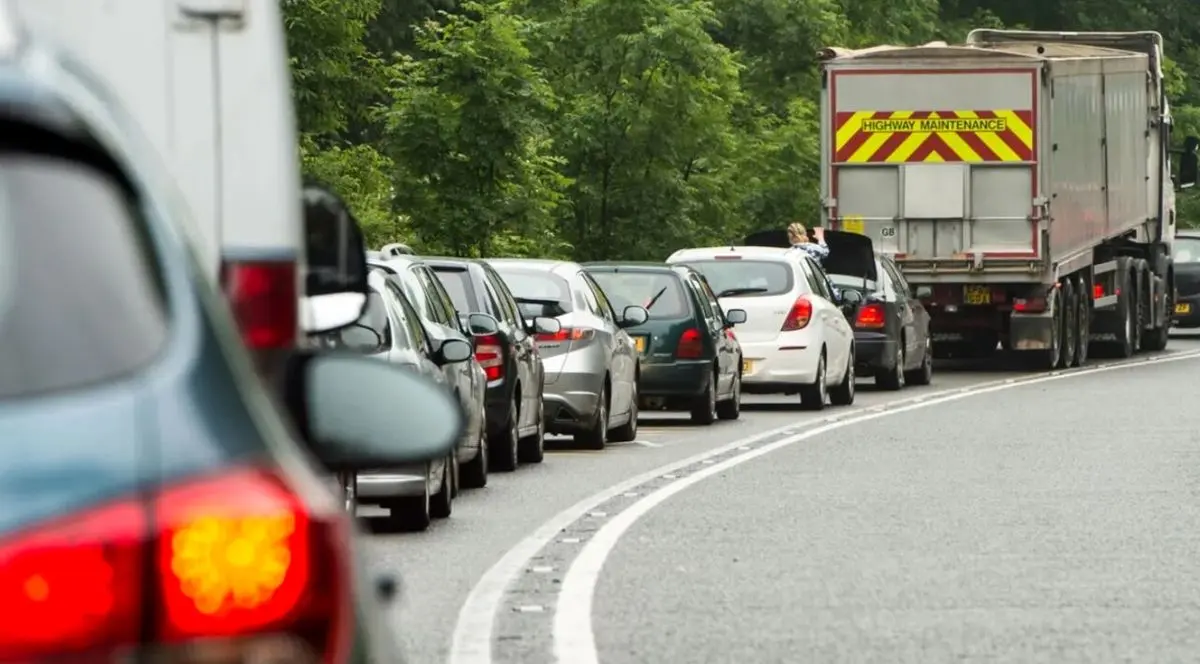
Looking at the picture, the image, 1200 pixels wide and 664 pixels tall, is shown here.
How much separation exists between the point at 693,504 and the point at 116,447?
13526 millimetres

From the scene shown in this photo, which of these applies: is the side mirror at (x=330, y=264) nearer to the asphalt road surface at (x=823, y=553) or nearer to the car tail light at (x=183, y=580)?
the asphalt road surface at (x=823, y=553)

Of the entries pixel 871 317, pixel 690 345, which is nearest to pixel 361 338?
pixel 690 345

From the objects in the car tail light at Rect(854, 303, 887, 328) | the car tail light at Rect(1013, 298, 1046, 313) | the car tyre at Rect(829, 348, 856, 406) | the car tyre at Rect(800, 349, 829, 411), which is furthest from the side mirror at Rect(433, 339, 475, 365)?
the car tail light at Rect(1013, 298, 1046, 313)

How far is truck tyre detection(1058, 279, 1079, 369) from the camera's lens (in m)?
37.2

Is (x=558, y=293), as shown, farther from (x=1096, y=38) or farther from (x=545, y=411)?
(x=1096, y=38)

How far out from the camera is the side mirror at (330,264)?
23.8 feet

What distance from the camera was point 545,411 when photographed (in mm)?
21562

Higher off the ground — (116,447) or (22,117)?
(22,117)

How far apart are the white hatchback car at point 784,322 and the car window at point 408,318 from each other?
12.5 meters

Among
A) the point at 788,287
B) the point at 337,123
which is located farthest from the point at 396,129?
the point at 788,287

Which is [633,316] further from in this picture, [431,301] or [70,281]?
[70,281]

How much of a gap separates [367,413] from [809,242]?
95.9 feet

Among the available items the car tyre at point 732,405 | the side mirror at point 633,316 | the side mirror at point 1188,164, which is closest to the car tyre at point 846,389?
the car tyre at point 732,405

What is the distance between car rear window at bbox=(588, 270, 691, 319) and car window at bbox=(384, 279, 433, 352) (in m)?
9.52
